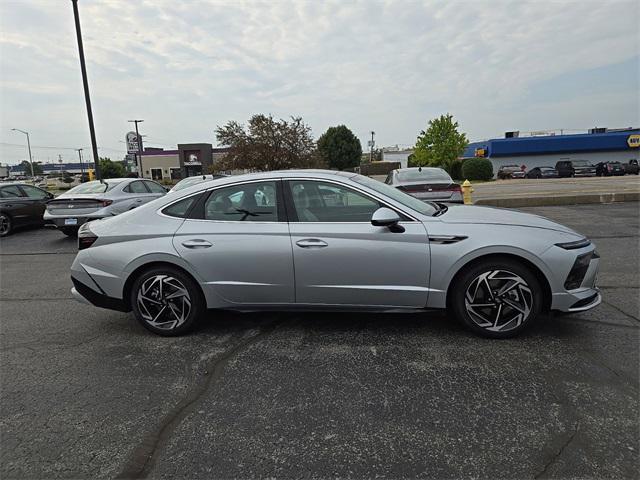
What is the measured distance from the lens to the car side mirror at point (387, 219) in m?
3.22

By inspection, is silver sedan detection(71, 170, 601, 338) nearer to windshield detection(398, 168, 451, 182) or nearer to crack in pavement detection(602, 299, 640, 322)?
crack in pavement detection(602, 299, 640, 322)

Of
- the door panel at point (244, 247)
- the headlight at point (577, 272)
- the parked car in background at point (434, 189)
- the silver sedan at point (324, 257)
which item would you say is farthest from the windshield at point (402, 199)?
the parked car in background at point (434, 189)

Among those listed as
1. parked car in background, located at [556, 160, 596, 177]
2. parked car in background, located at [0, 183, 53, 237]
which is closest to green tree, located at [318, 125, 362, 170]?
parked car in background, located at [556, 160, 596, 177]

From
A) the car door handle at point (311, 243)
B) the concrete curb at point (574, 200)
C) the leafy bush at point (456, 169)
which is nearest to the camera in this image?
the car door handle at point (311, 243)

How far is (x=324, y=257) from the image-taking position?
3.38m

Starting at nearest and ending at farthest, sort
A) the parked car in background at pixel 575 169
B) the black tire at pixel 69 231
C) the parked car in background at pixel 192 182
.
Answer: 1. the parked car in background at pixel 192 182
2. the black tire at pixel 69 231
3. the parked car in background at pixel 575 169

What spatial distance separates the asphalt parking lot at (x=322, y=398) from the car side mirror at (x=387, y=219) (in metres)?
1.02

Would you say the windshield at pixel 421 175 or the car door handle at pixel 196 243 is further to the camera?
the windshield at pixel 421 175

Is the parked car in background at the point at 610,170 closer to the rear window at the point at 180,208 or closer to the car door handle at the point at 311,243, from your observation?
the car door handle at the point at 311,243

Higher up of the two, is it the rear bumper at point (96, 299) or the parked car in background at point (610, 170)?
the parked car in background at point (610, 170)

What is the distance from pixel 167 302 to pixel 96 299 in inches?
31.0

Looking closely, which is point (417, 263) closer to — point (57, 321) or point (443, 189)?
point (57, 321)

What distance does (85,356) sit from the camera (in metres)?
3.44

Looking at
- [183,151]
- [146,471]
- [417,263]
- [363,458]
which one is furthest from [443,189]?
[183,151]
